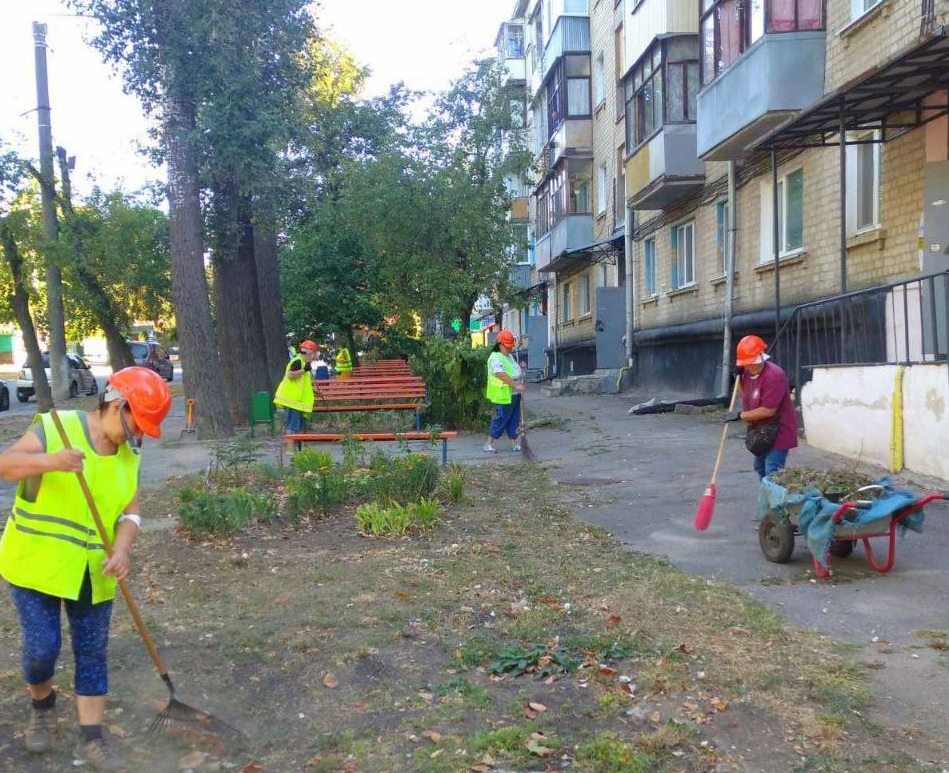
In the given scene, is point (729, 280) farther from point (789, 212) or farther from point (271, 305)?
point (271, 305)

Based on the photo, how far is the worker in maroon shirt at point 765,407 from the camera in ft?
22.0

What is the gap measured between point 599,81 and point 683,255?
8650 millimetres

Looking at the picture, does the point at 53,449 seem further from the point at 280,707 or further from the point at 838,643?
the point at 838,643

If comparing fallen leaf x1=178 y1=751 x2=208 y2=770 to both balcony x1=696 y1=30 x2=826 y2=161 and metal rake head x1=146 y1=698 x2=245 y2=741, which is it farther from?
balcony x1=696 y1=30 x2=826 y2=161

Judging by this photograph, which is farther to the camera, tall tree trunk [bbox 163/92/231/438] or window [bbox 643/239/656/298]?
window [bbox 643/239/656/298]

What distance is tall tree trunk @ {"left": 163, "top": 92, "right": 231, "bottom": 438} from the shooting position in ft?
43.7

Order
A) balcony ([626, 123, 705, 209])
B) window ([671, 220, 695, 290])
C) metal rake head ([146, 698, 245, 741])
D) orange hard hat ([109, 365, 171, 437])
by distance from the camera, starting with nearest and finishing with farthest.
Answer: orange hard hat ([109, 365, 171, 437]) < metal rake head ([146, 698, 245, 741]) < balcony ([626, 123, 705, 209]) < window ([671, 220, 695, 290])

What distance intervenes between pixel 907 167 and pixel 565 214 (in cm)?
1602

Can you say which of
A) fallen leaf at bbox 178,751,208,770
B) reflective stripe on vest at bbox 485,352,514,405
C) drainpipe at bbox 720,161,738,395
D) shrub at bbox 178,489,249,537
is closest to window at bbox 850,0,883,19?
drainpipe at bbox 720,161,738,395

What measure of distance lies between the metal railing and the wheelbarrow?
2.69 meters

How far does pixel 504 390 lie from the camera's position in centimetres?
1161

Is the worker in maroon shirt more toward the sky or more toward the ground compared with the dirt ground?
more toward the sky

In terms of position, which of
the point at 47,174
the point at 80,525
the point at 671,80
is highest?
the point at 671,80

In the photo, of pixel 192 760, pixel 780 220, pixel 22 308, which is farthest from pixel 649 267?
pixel 192 760
